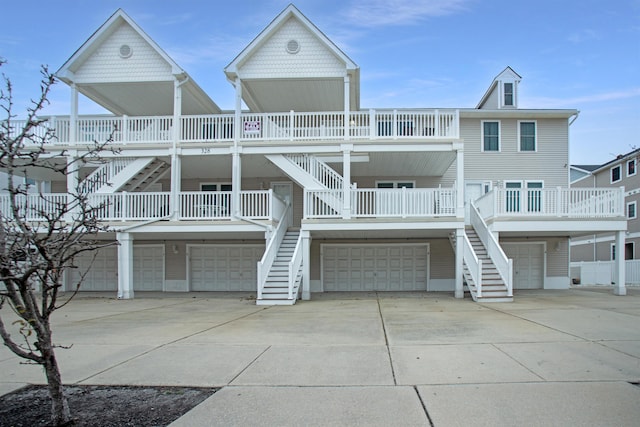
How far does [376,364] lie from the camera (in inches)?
240

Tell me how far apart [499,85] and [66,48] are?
18027 mm

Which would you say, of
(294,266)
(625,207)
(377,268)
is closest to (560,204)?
(377,268)

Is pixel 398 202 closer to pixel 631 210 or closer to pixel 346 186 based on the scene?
pixel 346 186

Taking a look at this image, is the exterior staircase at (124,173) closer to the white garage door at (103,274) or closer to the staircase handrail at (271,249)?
the white garage door at (103,274)

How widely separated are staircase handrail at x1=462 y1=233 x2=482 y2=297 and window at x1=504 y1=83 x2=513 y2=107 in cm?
838

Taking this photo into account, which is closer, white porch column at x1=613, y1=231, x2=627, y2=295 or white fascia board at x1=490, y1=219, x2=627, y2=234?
white fascia board at x1=490, y1=219, x2=627, y2=234

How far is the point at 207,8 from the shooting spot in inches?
574

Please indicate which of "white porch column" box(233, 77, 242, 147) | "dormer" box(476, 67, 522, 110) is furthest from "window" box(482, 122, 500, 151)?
"white porch column" box(233, 77, 242, 147)

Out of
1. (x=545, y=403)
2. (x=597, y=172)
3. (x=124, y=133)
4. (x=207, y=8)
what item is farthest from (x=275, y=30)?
(x=597, y=172)

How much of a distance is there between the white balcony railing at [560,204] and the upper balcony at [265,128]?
300 cm

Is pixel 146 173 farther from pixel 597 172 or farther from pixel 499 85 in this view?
pixel 597 172

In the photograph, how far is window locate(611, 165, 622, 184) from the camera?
95.8 feet

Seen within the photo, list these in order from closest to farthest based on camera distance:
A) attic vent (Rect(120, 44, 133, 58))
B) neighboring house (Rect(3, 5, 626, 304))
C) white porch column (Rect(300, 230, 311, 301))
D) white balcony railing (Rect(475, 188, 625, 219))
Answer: white porch column (Rect(300, 230, 311, 301)) → neighboring house (Rect(3, 5, 626, 304)) → white balcony railing (Rect(475, 188, 625, 219)) → attic vent (Rect(120, 44, 133, 58))

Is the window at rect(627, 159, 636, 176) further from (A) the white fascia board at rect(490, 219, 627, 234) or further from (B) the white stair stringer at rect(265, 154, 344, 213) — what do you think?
(B) the white stair stringer at rect(265, 154, 344, 213)
